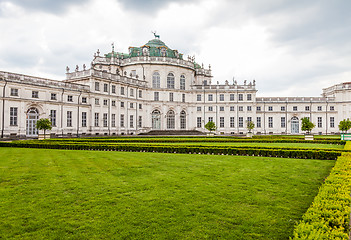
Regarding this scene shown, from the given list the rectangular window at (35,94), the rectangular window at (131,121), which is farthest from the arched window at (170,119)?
the rectangular window at (35,94)

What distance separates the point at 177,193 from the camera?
7973 millimetres

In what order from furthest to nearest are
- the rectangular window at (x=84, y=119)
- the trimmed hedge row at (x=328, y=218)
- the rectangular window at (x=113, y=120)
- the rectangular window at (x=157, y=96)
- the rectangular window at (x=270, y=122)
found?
the rectangular window at (x=270, y=122) < the rectangular window at (x=157, y=96) < the rectangular window at (x=113, y=120) < the rectangular window at (x=84, y=119) < the trimmed hedge row at (x=328, y=218)

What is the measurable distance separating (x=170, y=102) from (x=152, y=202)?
53.7 metres

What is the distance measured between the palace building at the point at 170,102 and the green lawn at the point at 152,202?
36327 mm

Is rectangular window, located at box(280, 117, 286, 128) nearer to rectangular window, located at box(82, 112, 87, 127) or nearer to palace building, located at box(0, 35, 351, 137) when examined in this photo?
palace building, located at box(0, 35, 351, 137)

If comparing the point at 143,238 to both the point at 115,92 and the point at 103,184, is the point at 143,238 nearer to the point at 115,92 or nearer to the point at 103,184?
the point at 103,184

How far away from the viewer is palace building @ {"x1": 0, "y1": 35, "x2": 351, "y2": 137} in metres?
47.1

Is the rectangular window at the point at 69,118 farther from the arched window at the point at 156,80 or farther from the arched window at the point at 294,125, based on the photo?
the arched window at the point at 294,125

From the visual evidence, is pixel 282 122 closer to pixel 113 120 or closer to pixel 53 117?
pixel 113 120

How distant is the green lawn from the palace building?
36.3 m

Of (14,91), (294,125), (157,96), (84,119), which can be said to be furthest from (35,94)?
(294,125)

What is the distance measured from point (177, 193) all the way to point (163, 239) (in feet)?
9.25

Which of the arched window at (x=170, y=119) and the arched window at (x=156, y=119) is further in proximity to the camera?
the arched window at (x=170, y=119)

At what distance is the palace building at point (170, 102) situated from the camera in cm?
4709
